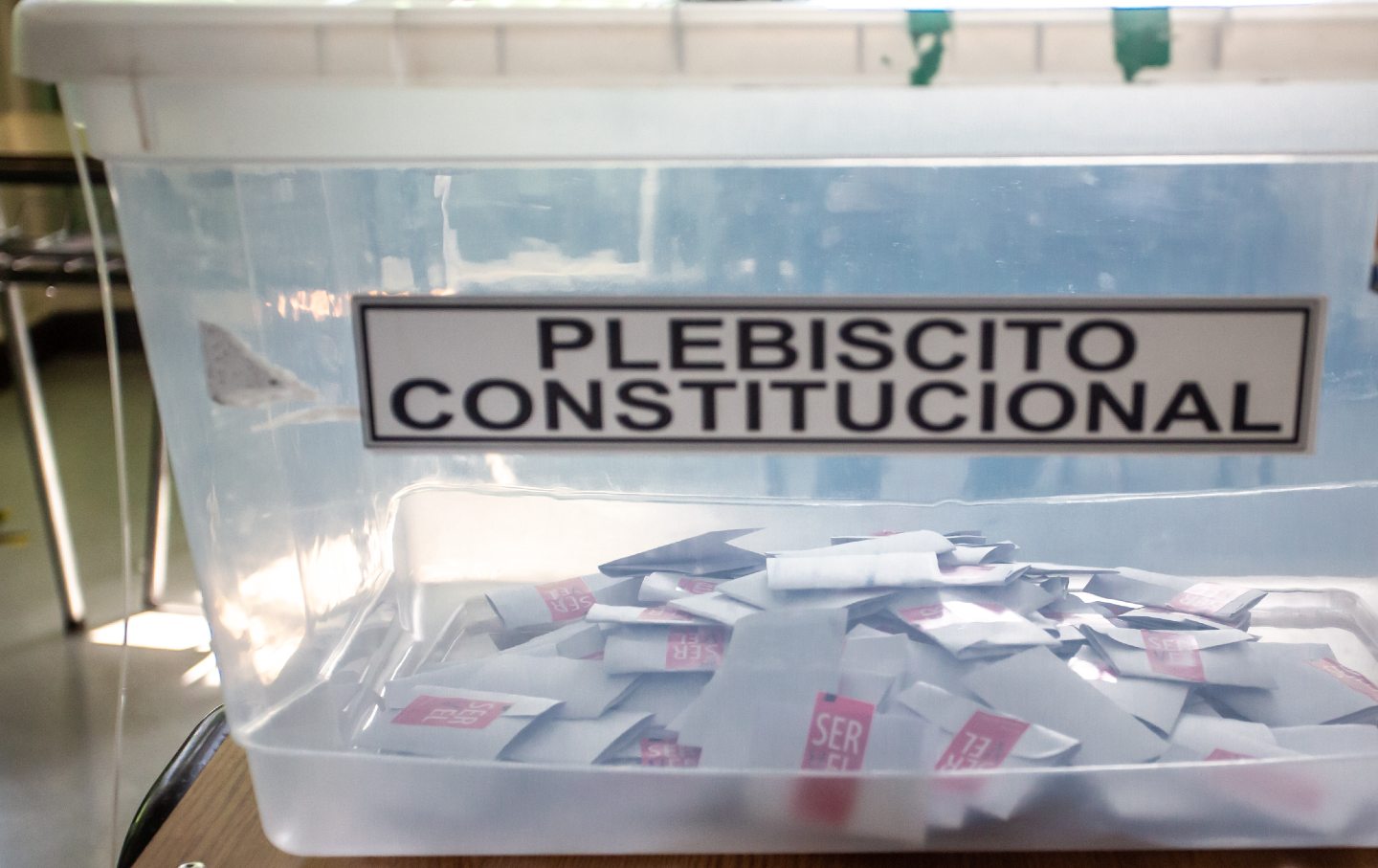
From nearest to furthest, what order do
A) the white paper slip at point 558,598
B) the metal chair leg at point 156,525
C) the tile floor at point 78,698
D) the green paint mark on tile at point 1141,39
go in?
the green paint mark on tile at point 1141,39 → the white paper slip at point 558,598 → the tile floor at point 78,698 → the metal chair leg at point 156,525

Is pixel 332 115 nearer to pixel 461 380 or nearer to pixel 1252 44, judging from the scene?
pixel 461 380

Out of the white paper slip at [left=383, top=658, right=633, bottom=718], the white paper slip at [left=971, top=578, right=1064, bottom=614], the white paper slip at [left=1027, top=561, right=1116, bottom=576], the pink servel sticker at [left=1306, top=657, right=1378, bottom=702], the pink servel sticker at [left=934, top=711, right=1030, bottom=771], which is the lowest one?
the pink servel sticker at [left=934, top=711, right=1030, bottom=771]

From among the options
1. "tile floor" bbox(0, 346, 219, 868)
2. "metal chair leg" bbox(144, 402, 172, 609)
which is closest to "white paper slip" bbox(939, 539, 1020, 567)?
"tile floor" bbox(0, 346, 219, 868)

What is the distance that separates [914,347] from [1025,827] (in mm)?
184

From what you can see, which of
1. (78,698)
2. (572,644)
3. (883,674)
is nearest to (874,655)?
(883,674)

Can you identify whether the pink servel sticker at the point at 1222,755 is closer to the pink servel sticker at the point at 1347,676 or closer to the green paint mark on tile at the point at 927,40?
the pink servel sticker at the point at 1347,676

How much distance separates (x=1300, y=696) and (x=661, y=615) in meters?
0.22

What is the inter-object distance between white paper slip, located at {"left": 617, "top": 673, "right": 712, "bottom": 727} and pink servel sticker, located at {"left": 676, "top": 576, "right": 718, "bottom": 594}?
0.03m

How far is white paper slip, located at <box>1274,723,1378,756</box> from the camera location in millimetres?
391

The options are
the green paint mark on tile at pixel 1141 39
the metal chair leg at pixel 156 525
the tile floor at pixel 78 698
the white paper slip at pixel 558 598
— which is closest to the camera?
the green paint mark on tile at pixel 1141 39

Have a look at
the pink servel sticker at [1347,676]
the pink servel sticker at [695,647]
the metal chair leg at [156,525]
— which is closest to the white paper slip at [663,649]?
the pink servel sticker at [695,647]

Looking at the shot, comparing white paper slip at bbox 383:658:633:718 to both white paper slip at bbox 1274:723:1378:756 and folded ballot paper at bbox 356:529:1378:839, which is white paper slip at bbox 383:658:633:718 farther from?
white paper slip at bbox 1274:723:1378:756

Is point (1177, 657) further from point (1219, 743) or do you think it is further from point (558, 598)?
point (558, 598)

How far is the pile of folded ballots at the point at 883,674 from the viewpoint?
388 millimetres
